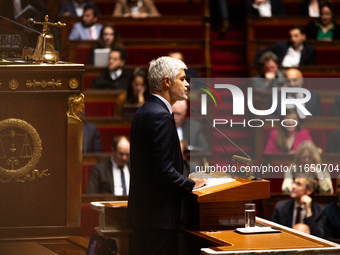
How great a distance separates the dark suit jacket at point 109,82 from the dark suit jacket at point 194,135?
2.67 ft

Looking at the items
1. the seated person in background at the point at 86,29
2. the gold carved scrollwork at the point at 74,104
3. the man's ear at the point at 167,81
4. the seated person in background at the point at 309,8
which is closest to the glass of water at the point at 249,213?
the man's ear at the point at 167,81

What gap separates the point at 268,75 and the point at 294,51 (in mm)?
685

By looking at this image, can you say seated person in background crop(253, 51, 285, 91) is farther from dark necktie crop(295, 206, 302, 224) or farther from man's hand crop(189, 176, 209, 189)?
man's hand crop(189, 176, 209, 189)

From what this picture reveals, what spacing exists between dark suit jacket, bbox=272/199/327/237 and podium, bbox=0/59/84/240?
1.51m

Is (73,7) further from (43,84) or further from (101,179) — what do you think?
(43,84)

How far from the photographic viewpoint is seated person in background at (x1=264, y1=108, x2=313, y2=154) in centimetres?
352

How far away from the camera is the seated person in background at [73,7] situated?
4.98 meters

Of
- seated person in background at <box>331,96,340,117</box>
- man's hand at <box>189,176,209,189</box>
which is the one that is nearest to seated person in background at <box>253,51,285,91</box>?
seated person in background at <box>331,96,340,117</box>

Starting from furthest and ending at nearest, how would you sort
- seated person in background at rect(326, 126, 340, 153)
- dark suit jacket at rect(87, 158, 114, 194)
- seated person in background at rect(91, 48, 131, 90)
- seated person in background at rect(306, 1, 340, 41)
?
seated person in background at rect(306, 1, 340, 41), seated person in background at rect(91, 48, 131, 90), seated person in background at rect(326, 126, 340, 153), dark suit jacket at rect(87, 158, 114, 194)

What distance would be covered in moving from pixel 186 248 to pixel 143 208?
0.27 meters

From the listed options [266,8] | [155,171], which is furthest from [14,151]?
[266,8]

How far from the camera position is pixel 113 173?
10.5 feet

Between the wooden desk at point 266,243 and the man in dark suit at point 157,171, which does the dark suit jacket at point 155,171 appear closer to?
the man in dark suit at point 157,171

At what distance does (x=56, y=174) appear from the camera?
1720 millimetres
